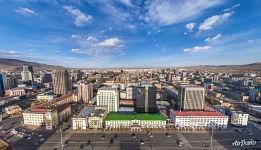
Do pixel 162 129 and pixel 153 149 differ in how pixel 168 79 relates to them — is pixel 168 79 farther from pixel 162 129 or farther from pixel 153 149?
pixel 153 149

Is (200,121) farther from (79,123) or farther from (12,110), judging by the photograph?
(12,110)

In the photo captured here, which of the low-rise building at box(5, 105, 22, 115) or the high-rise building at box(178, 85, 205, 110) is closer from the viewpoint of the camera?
the high-rise building at box(178, 85, 205, 110)

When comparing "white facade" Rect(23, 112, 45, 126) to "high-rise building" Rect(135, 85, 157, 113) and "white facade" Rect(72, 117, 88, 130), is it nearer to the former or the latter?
"white facade" Rect(72, 117, 88, 130)

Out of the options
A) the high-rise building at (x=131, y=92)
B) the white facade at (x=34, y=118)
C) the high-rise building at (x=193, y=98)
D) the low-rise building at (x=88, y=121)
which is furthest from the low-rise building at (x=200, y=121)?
the white facade at (x=34, y=118)

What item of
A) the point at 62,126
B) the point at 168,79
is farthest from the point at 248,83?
the point at 62,126

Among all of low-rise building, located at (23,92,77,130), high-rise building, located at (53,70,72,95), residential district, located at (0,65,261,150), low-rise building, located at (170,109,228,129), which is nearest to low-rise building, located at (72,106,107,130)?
residential district, located at (0,65,261,150)

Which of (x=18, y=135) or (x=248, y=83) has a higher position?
(x=248, y=83)

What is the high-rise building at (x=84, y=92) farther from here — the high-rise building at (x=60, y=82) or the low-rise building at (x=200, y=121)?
the low-rise building at (x=200, y=121)
